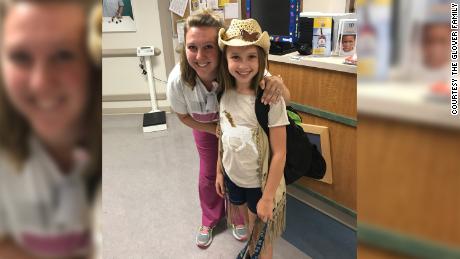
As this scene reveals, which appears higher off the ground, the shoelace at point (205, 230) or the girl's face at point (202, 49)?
the girl's face at point (202, 49)

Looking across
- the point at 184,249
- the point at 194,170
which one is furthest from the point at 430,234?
the point at 194,170

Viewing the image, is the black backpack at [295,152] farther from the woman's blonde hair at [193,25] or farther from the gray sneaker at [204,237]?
the gray sneaker at [204,237]

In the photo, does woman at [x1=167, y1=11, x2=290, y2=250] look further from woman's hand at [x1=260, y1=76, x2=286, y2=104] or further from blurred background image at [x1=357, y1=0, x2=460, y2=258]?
blurred background image at [x1=357, y1=0, x2=460, y2=258]

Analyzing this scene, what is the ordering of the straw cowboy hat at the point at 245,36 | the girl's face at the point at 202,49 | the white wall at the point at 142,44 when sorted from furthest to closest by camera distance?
the white wall at the point at 142,44 → the girl's face at the point at 202,49 → the straw cowboy hat at the point at 245,36

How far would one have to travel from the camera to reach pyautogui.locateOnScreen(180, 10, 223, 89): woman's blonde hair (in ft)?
3.68

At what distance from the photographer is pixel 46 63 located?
186 millimetres

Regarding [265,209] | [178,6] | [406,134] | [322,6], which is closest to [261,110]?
[265,209]

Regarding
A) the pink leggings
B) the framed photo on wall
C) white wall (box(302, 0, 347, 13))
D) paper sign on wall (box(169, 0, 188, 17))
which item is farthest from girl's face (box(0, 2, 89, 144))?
the framed photo on wall

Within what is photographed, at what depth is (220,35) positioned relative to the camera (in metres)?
1.06

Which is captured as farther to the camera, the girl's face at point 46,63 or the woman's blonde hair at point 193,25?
the woman's blonde hair at point 193,25

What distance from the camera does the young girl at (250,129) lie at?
102 cm

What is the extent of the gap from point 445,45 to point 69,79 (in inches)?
9.7

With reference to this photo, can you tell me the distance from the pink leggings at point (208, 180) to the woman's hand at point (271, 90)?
47cm

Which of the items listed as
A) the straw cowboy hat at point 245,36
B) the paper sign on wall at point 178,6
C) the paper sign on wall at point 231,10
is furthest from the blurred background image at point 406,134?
the paper sign on wall at point 178,6
